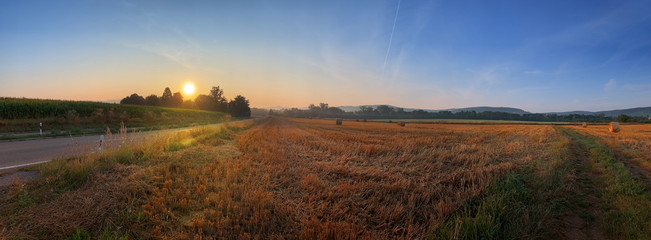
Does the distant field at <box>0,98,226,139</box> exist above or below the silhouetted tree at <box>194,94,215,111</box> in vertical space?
below

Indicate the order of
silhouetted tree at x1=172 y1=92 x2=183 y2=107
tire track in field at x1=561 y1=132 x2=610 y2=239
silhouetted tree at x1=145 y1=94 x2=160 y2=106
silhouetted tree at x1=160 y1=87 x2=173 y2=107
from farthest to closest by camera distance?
silhouetted tree at x1=172 y1=92 x2=183 y2=107
silhouetted tree at x1=160 y1=87 x2=173 y2=107
silhouetted tree at x1=145 y1=94 x2=160 y2=106
tire track in field at x1=561 y1=132 x2=610 y2=239

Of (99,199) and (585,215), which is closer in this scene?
(99,199)

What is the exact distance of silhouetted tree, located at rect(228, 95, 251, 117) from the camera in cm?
9994

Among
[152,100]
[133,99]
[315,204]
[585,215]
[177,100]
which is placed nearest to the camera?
[315,204]

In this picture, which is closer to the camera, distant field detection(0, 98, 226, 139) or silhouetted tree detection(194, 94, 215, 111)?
distant field detection(0, 98, 226, 139)

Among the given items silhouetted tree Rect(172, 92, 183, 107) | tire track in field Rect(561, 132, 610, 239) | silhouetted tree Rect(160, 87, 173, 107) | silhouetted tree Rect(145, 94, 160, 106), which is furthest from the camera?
silhouetted tree Rect(172, 92, 183, 107)

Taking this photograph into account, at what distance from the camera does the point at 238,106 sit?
100812 millimetres

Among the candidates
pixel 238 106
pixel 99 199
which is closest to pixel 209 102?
pixel 238 106

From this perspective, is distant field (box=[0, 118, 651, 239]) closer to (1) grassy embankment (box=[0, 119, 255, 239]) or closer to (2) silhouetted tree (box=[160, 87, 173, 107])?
(1) grassy embankment (box=[0, 119, 255, 239])

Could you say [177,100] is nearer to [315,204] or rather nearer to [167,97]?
[167,97]

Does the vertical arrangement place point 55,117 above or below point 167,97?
below

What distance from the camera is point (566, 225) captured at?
3838mm

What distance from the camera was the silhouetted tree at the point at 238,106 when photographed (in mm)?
99938

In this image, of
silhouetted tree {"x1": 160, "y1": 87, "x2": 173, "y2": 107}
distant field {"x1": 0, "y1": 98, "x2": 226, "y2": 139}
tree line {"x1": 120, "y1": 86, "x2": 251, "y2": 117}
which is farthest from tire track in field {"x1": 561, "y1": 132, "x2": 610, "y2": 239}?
silhouetted tree {"x1": 160, "y1": 87, "x2": 173, "y2": 107}
